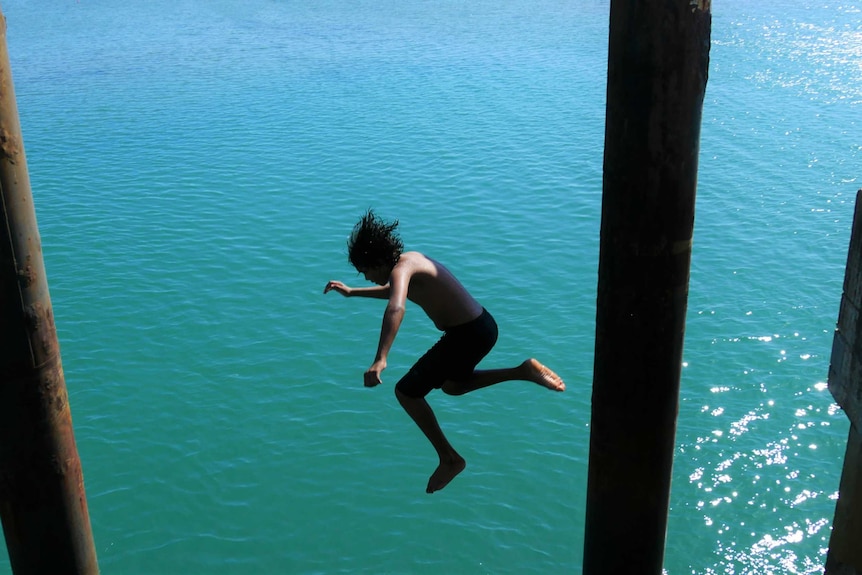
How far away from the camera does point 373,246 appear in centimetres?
561

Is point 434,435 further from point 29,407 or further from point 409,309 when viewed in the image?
point 409,309

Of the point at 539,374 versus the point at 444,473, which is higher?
the point at 539,374

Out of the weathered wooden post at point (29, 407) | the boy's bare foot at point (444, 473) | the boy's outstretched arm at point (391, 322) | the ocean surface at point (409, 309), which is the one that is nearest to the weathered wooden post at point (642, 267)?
the boy's outstretched arm at point (391, 322)

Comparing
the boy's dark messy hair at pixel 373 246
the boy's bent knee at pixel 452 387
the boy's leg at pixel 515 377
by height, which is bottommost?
the boy's bent knee at pixel 452 387

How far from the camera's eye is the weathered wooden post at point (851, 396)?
4605mm

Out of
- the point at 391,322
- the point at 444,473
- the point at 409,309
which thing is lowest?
the point at 409,309

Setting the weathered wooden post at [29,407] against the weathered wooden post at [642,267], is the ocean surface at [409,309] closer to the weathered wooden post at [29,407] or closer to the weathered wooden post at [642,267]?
the weathered wooden post at [29,407]

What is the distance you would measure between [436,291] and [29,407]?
2.36m

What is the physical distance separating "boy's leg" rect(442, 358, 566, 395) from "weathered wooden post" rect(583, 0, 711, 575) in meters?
1.06

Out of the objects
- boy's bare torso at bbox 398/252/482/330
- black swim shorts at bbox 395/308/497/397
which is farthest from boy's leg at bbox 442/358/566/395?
boy's bare torso at bbox 398/252/482/330

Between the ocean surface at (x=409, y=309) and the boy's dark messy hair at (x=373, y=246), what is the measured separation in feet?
13.3

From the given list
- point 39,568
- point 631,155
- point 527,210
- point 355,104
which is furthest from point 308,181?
point 631,155

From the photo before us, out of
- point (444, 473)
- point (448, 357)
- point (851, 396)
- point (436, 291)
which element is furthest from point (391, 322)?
point (851, 396)

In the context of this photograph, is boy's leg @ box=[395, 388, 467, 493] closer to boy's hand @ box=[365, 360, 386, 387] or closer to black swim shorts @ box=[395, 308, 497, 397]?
black swim shorts @ box=[395, 308, 497, 397]
